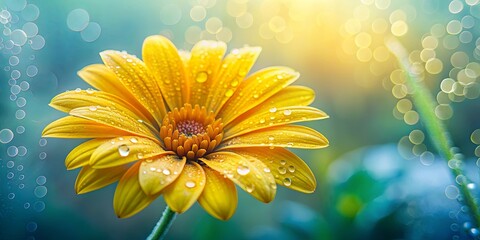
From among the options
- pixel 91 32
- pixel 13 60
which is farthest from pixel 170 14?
pixel 13 60

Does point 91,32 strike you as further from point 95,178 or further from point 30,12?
point 95,178

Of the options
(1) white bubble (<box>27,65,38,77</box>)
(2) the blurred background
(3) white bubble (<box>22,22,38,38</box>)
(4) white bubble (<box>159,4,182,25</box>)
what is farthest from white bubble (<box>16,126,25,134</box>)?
(4) white bubble (<box>159,4,182,25</box>)

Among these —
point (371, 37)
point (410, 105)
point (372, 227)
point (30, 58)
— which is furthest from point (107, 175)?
point (371, 37)

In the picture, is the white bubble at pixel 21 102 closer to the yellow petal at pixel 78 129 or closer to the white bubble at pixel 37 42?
the white bubble at pixel 37 42

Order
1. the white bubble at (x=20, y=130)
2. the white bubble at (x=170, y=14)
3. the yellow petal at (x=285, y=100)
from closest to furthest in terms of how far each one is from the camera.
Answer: the yellow petal at (x=285, y=100) → the white bubble at (x=20, y=130) → the white bubble at (x=170, y=14)

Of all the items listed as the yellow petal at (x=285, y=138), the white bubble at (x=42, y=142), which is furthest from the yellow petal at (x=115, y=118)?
the white bubble at (x=42, y=142)

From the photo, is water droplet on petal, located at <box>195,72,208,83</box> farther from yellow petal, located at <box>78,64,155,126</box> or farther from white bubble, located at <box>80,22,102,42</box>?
white bubble, located at <box>80,22,102,42</box>

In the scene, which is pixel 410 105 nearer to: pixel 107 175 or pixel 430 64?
pixel 430 64
